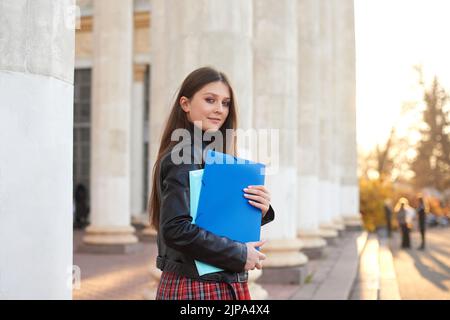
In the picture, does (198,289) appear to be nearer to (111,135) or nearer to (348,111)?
(111,135)

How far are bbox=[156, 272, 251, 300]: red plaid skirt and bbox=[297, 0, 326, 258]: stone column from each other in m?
12.2

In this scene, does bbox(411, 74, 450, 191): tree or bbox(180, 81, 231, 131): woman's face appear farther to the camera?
bbox(411, 74, 450, 191): tree

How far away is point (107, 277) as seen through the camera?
11859mm

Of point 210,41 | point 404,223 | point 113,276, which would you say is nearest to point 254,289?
point 210,41

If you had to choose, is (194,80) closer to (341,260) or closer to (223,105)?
(223,105)

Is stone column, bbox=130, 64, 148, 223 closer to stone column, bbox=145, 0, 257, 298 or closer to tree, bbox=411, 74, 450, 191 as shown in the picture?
stone column, bbox=145, 0, 257, 298

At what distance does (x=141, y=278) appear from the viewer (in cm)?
1170

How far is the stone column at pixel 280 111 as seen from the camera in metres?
10.8

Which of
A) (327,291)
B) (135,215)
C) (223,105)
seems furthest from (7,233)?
(135,215)

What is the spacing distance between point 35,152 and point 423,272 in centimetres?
1283

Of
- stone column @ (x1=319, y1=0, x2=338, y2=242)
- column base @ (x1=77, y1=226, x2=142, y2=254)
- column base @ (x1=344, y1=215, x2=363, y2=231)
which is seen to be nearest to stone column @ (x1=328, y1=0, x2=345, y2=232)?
column base @ (x1=344, y1=215, x2=363, y2=231)

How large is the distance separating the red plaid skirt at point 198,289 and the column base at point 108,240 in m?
13.7

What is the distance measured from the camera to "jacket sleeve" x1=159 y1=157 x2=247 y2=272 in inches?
102

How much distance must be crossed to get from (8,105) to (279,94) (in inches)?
325
